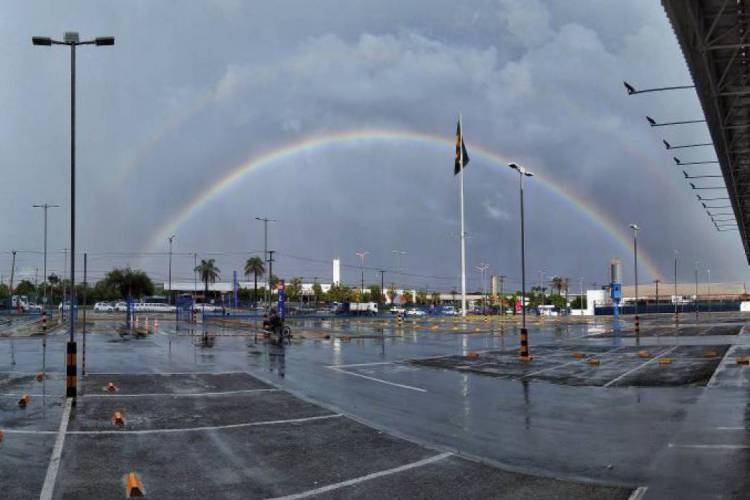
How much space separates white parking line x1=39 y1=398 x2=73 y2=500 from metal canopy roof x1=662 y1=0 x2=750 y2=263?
427 inches

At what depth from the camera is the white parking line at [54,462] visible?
7.74m

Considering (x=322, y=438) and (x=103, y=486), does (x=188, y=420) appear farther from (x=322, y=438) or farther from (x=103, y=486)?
(x=103, y=486)

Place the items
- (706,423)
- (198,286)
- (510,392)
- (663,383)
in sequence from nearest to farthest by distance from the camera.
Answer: (706,423)
(510,392)
(663,383)
(198,286)

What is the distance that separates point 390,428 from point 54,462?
5581mm

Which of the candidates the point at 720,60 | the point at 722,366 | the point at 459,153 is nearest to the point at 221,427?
the point at 720,60

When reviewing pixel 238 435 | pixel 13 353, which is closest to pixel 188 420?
pixel 238 435

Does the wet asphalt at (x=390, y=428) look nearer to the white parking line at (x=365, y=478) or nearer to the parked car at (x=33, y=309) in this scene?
the white parking line at (x=365, y=478)

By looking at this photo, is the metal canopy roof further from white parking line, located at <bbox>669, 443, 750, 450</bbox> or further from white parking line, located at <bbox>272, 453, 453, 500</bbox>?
white parking line, located at <bbox>272, 453, 453, 500</bbox>

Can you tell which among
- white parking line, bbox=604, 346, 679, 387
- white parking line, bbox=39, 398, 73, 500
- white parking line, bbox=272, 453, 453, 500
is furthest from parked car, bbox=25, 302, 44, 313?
white parking line, bbox=272, 453, 453, 500

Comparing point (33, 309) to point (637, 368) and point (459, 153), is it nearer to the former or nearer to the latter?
point (459, 153)

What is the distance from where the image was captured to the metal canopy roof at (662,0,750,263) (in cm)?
1091

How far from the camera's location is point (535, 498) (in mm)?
7547

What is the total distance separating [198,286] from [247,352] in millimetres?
153736

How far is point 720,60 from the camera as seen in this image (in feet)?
44.9
